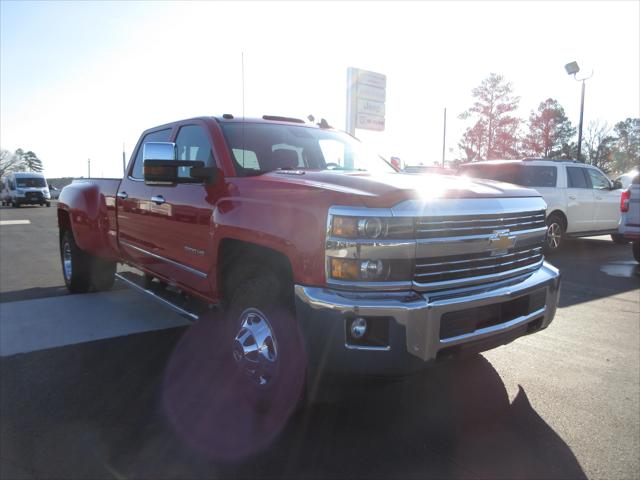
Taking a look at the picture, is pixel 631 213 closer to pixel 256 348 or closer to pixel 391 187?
pixel 391 187

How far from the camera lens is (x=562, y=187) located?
10141 millimetres

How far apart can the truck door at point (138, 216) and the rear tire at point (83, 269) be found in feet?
4.46

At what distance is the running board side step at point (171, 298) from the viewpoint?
3.68m

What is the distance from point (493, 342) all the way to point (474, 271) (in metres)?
0.41

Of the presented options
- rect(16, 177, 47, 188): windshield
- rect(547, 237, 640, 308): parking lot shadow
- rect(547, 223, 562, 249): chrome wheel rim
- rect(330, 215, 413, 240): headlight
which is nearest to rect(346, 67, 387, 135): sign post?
rect(547, 237, 640, 308): parking lot shadow

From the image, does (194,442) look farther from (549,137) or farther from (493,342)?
(549,137)

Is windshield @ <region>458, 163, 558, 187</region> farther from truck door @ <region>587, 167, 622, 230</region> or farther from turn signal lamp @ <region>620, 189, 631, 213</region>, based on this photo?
turn signal lamp @ <region>620, 189, 631, 213</region>

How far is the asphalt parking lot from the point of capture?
2613 millimetres

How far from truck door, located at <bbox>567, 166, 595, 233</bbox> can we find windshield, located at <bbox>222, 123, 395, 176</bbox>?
7.32 m

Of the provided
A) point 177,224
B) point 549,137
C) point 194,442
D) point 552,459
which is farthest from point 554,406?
point 549,137

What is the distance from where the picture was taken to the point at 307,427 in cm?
303

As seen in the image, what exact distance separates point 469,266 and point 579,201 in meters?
8.89

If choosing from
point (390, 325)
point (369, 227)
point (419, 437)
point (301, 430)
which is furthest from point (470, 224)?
point (301, 430)

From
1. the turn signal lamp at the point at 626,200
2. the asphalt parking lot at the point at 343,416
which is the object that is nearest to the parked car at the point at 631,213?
the turn signal lamp at the point at 626,200
